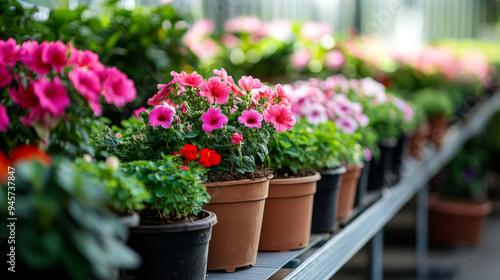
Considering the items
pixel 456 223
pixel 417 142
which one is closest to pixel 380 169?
pixel 417 142

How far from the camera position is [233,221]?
3.90ft

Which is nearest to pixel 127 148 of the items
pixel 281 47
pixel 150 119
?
pixel 150 119

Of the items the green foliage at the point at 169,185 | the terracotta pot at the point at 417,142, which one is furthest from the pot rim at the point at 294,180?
the terracotta pot at the point at 417,142

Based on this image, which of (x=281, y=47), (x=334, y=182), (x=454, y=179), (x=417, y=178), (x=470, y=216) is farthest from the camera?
(x=454, y=179)

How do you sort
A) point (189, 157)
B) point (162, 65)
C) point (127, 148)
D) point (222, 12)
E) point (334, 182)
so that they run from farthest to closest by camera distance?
point (222, 12)
point (162, 65)
point (334, 182)
point (127, 148)
point (189, 157)

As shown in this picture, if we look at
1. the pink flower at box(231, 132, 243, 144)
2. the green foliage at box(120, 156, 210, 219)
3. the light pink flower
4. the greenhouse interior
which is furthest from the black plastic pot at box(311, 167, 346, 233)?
the light pink flower

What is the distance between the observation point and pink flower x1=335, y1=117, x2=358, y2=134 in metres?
1.99

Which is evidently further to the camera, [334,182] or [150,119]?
[334,182]

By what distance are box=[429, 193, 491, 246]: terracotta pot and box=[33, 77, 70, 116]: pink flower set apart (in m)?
4.34

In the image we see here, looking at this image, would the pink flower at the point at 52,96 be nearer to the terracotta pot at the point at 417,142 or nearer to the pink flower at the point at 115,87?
the pink flower at the point at 115,87

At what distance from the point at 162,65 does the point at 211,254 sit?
47.7 inches

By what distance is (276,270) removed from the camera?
1.24m

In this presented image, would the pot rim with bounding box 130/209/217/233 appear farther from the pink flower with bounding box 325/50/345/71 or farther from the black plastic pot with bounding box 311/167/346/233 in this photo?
the pink flower with bounding box 325/50/345/71

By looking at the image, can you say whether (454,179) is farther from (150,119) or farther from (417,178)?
(150,119)
